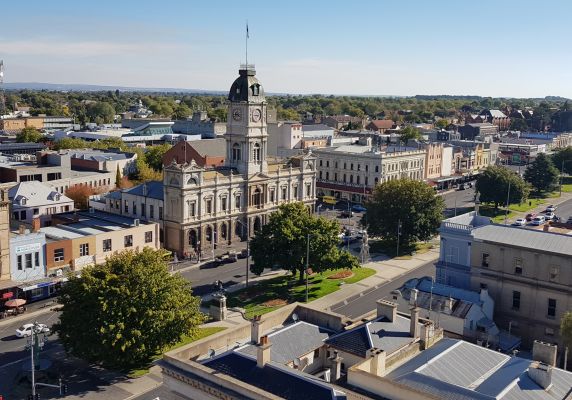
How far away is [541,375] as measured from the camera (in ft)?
106

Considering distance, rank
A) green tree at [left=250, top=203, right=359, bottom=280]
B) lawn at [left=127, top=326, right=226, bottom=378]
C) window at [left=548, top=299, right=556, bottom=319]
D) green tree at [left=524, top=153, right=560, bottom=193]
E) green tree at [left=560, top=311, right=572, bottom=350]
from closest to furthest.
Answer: green tree at [left=560, top=311, right=572, bottom=350], lawn at [left=127, top=326, right=226, bottom=378], window at [left=548, top=299, right=556, bottom=319], green tree at [left=250, top=203, right=359, bottom=280], green tree at [left=524, top=153, right=560, bottom=193]

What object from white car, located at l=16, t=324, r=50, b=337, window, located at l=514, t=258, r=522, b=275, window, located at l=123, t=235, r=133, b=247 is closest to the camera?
window, located at l=514, t=258, r=522, b=275

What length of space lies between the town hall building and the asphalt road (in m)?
23.3

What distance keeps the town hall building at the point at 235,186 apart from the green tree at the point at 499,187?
124ft

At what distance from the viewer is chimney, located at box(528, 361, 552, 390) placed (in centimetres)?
3208

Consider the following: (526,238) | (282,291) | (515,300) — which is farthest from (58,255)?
(526,238)

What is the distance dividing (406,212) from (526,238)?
31196mm

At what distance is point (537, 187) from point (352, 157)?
1777 inches

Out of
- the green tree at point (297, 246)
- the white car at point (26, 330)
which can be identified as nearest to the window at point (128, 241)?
the green tree at point (297, 246)

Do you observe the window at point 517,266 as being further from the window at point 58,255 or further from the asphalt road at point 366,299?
the window at point 58,255

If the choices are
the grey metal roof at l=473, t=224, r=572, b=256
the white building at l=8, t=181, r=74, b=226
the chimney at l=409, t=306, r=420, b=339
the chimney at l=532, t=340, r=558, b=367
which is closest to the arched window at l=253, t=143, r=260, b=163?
the white building at l=8, t=181, r=74, b=226

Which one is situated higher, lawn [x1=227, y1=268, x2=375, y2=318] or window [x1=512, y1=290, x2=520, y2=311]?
window [x1=512, y1=290, x2=520, y2=311]

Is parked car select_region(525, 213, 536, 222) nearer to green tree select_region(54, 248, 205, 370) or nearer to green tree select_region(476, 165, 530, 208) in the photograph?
green tree select_region(476, 165, 530, 208)

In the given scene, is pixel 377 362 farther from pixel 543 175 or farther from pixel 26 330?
pixel 543 175
